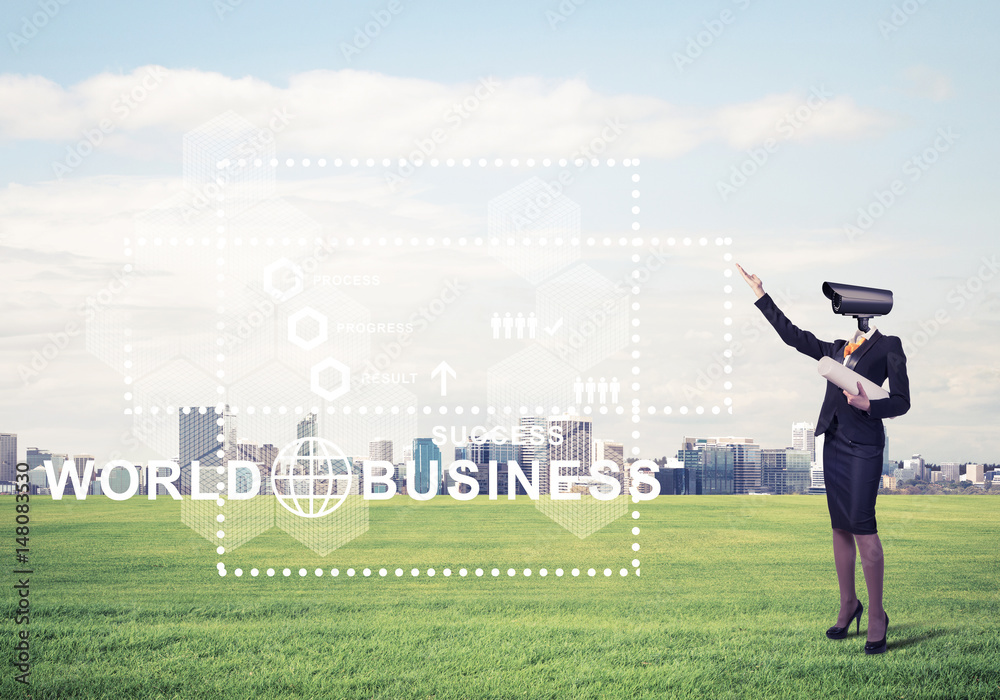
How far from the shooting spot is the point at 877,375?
658cm

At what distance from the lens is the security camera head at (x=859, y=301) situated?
655 cm

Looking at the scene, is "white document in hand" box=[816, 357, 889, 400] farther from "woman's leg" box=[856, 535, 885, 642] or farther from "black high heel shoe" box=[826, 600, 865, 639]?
"black high heel shoe" box=[826, 600, 865, 639]

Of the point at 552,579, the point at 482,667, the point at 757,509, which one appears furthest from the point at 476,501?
the point at 482,667

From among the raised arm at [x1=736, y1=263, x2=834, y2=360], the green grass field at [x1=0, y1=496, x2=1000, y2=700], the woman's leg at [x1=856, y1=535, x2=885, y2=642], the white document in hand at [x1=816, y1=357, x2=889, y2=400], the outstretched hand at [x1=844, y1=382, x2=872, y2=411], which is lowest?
the green grass field at [x1=0, y1=496, x2=1000, y2=700]

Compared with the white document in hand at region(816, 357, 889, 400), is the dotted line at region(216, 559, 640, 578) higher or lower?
lower

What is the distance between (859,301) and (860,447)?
3.67 feet

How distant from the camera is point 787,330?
22.5ft

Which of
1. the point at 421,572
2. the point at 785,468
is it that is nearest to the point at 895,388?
the point at 421,572

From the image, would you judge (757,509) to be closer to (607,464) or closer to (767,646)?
(607,464)

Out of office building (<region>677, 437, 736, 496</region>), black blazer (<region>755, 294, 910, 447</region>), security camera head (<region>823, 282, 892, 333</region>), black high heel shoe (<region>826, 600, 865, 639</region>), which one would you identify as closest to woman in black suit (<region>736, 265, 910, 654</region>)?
black blazer (<region>755, 294, 910, 447</region>)

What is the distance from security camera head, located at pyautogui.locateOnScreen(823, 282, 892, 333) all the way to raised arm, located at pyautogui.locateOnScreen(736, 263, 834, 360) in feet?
1.07

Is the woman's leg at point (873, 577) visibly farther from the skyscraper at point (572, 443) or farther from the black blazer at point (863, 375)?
the skyscraper at point (572, 443)

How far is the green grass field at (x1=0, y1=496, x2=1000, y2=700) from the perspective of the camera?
244 inches

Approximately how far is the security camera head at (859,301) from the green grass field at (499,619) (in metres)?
2.64
